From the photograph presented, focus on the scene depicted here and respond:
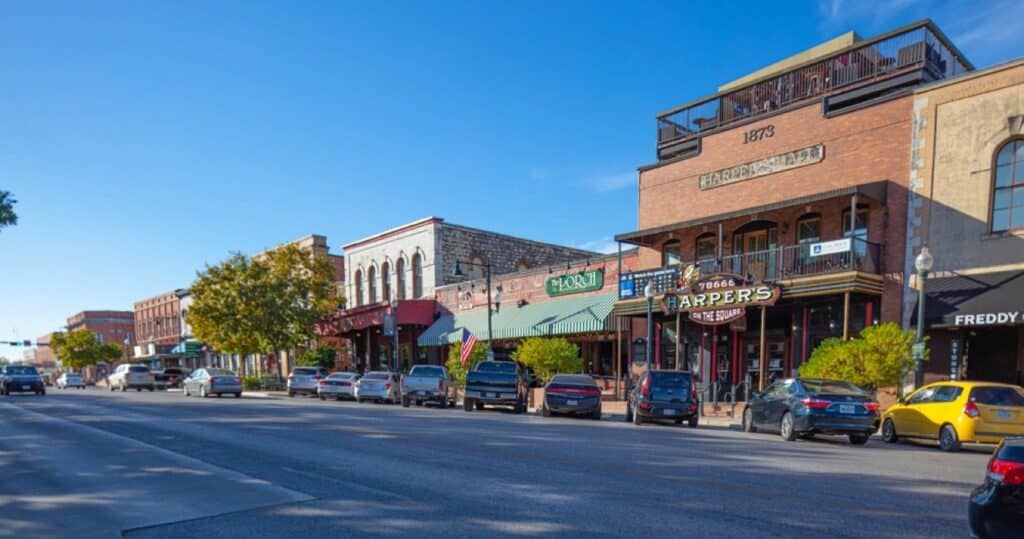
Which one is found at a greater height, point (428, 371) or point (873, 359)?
point (873, 359)

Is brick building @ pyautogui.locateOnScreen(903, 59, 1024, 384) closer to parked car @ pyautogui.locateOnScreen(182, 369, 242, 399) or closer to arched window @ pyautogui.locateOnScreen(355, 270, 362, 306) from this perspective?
parked car @ pyautogui.locateOnScreen(182, 369, 242, 399)

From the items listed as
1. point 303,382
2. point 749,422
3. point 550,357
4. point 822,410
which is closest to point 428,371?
point 550,357

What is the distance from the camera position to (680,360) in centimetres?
2434

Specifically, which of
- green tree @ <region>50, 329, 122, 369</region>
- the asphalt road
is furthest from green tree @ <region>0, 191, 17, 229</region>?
green tree @ <region>50, 329, 122, 369</region>

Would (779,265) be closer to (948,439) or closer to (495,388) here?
(948,439)

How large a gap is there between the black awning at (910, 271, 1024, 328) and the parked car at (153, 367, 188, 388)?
44.7 metres

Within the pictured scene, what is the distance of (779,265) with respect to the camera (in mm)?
20922

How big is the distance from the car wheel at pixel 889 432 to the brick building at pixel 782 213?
4766 mm

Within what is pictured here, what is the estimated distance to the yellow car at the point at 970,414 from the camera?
12.2m

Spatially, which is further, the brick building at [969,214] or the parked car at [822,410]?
the brick building at [969,214]

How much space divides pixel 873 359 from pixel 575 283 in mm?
14147

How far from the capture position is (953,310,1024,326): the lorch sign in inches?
602

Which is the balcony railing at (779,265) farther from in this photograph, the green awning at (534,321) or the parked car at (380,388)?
the parked car at (380,388)

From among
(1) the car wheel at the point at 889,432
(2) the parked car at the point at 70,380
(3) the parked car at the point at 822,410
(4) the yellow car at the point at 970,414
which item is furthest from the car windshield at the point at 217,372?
(4) the yellow car at the point at 970,414
